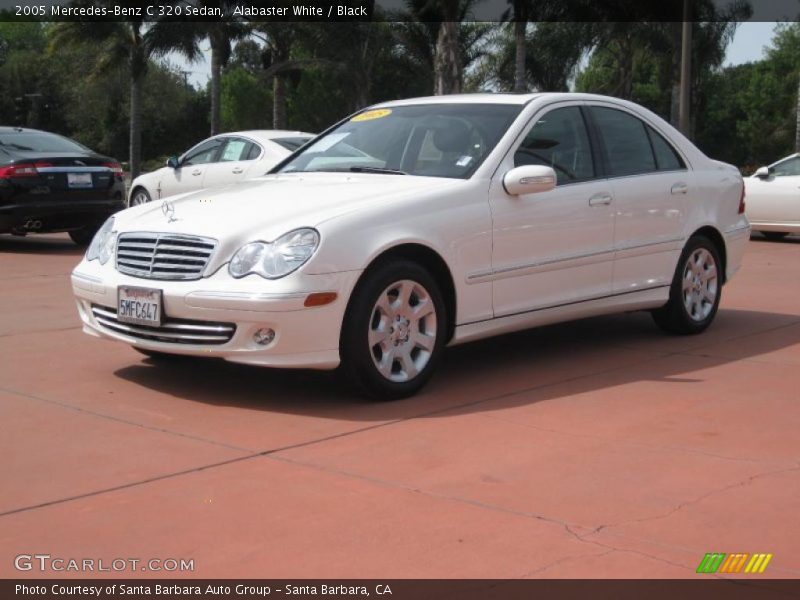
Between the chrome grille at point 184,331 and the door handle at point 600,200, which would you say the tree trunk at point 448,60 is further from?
the chrome grille at point 184,331

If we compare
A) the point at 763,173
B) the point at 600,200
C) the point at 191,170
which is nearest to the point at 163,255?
the point at 600,200

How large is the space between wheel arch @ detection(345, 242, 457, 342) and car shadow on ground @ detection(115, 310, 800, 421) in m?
0.45

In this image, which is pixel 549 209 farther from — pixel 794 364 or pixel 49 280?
pixel 49 280

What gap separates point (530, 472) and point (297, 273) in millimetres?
1570

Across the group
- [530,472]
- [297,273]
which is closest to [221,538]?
[530,472]

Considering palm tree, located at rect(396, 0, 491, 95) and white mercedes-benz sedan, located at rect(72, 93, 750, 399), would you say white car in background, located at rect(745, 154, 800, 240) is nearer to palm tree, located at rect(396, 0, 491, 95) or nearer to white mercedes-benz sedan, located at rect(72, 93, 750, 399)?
white mercedes-benz sedan, located at rect(72, 93, 750, 399)

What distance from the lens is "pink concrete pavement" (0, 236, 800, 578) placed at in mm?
4047

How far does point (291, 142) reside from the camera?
14.9 meters

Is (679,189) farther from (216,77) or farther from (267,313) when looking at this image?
(216,77)

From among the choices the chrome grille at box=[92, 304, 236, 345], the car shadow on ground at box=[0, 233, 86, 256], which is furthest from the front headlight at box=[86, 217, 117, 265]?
the car shadow on ground at box=[0, 233, 86, 256]

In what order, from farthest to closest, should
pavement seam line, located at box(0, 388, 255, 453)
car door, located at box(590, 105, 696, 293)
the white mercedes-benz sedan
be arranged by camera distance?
car door, located at box(590, 105, 696, 293), the white mercedes-benz sedan, pavement seam line, located at box(0, 388, 255, 453)

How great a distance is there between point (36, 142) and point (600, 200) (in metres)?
9.08

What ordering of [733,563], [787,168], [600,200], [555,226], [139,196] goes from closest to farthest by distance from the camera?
[733,563], [555,226], [600,200], [787,168], [139,196]

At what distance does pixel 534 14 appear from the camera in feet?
110
